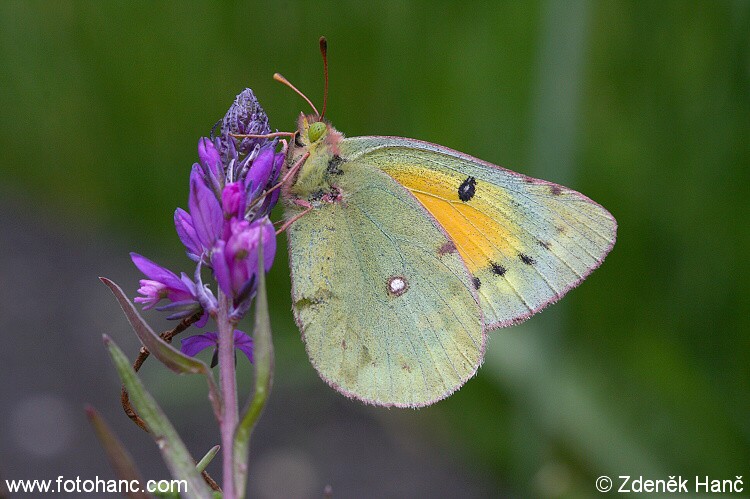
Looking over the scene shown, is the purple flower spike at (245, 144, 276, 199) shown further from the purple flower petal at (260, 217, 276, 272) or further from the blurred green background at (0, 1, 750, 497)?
the blurred green background at (0, 1, 750, 497)

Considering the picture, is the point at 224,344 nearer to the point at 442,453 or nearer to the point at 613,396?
the point at 613,396

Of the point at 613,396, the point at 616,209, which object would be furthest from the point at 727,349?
the point at 616,209

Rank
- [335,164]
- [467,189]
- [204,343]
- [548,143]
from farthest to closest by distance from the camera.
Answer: [548,143], [467,189], [335,164], [204,343]

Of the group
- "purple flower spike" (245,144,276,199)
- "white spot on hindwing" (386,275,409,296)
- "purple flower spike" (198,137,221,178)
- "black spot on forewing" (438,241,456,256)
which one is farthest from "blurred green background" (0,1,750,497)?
"purple flower spike" (198,137,221,178)

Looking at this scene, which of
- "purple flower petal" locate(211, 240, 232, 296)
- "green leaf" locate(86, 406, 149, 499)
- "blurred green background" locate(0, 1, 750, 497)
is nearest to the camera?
"green leaf" locate(86, 406, 149, 499)

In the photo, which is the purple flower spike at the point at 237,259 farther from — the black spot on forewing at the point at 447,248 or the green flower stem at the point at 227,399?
the black spot on forewing at the point at 447,248

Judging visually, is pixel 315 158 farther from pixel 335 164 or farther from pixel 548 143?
pixel 548 143

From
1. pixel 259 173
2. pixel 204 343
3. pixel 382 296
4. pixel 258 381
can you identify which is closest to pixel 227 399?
pixel 258 381

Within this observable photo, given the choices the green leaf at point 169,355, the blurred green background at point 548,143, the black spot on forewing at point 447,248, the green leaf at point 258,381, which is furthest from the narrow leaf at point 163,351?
the blurred green background at point 548,143
